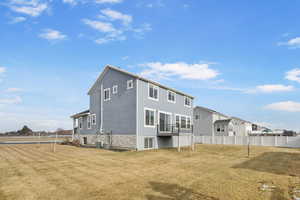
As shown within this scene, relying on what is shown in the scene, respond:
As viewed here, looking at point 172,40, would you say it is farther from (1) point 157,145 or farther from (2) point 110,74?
(1) point 157,145

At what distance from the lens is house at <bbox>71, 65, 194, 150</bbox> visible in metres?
21.5

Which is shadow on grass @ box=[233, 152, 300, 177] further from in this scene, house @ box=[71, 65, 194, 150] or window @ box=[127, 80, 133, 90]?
window @ box=[127, 80, 133, 90]

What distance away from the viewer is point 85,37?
844 inches

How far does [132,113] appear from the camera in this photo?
21.5 metres

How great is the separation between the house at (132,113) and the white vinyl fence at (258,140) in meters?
8.47

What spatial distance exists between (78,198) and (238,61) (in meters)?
21.1

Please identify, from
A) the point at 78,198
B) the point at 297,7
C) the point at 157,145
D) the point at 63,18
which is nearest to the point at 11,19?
the point at 63,18

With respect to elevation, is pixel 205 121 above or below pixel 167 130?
above

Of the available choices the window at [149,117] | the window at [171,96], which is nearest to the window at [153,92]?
the window at [149,117]

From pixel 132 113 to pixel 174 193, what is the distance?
14809mm

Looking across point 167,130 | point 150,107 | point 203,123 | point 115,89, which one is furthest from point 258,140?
point 115,89

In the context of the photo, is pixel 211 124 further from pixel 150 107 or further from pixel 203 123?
pixel 150 107

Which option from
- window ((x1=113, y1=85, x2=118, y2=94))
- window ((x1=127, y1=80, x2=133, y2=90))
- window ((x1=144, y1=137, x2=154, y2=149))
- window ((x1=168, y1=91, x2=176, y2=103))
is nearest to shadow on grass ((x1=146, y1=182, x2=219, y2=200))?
window ((x1=144, y1=137, x2=154, y2=149))

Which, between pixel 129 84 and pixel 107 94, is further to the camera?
pixel 107 94
